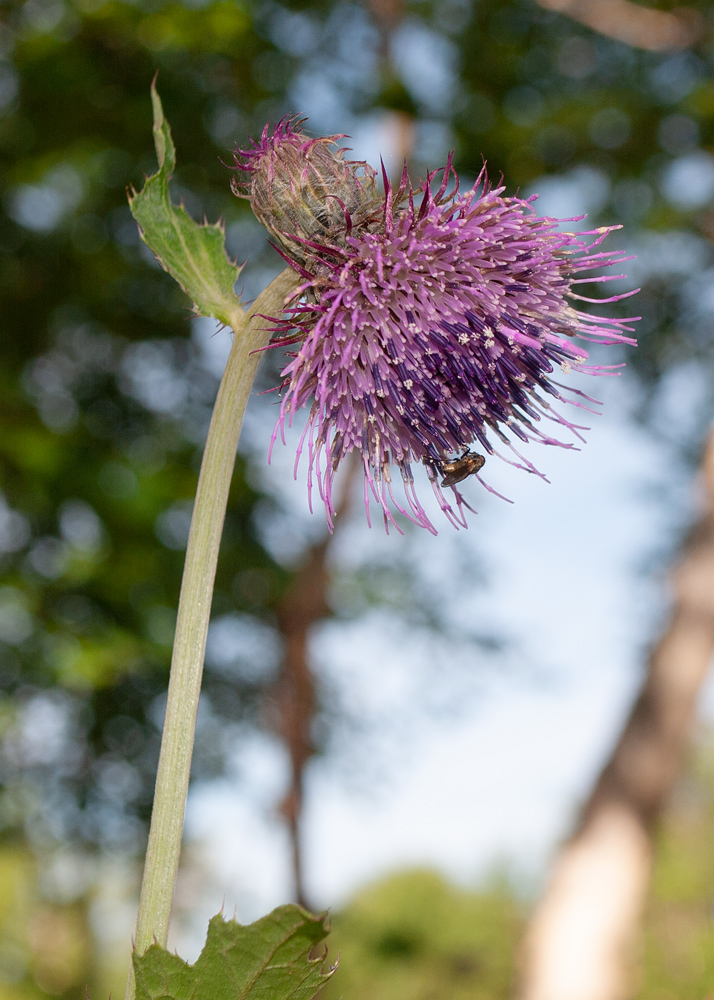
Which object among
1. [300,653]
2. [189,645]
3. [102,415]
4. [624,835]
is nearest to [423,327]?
[189,645]

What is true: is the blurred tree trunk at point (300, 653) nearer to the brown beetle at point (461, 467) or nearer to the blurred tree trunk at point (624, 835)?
the blurred tree trunk at point (624, 835)

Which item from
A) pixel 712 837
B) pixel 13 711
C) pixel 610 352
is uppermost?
pixel 712 837

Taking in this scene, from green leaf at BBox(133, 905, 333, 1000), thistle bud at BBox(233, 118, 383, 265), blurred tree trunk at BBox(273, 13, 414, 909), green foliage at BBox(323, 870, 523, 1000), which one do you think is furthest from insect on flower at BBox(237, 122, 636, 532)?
green foliage at BBox(323, 870, 523, 1000)

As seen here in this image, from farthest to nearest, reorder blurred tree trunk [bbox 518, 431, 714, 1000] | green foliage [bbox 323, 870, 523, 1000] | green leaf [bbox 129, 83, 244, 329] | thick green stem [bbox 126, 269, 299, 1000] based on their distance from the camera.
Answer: green foliage [bbox 323, 870, 523, 1000] < blurred tree trunk [bbox 518, 431, 714, 1000] < green leaf [bbox 129, 83, 244, 329] < thick green stem [bbox 126, 269, 299, 1000]

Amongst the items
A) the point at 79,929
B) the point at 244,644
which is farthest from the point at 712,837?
the point at 244,644

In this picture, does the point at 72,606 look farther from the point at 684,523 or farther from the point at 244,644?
the point at 684,523

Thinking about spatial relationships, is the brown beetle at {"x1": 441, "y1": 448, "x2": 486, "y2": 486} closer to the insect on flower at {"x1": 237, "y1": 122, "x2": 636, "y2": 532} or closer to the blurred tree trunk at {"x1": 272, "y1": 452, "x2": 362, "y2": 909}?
the insect on flower at {"x1": 237, "y1": 122, "x2": 636, "y2": 532}
